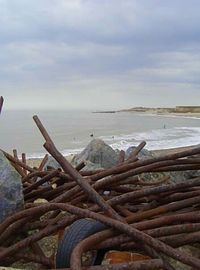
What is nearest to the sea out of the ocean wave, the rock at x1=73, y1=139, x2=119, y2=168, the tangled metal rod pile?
the ocean wave

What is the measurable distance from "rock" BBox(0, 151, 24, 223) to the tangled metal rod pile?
0.41 feet

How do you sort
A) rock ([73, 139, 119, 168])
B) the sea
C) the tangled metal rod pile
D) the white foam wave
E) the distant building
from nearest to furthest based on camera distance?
the tangled metal rod pile
rock ([73, 139, 119, 168])
the white foam wave
the sea
the distant building

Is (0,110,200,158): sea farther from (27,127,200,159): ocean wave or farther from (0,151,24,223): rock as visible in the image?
(0,151,24,223): rock

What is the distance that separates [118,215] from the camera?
250cm

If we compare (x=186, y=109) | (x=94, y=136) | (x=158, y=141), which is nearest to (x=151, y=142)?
(x=158, y=141)

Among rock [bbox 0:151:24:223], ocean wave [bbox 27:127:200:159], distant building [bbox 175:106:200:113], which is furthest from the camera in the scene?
distant building [bbox 175:106:200:113]

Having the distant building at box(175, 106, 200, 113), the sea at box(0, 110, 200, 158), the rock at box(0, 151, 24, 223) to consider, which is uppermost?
the rock at box(0, 151, 24, 223)

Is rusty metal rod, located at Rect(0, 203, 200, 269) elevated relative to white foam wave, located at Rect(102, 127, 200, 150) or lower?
elevated

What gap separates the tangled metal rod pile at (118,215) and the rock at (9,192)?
0.13m

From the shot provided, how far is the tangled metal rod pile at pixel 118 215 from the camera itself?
215 cm

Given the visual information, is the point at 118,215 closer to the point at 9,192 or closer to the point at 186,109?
the point at 9,192

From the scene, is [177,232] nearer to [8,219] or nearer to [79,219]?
[79,219]

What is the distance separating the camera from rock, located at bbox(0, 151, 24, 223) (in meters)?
2.85

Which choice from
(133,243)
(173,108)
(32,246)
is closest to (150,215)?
(133,243)
